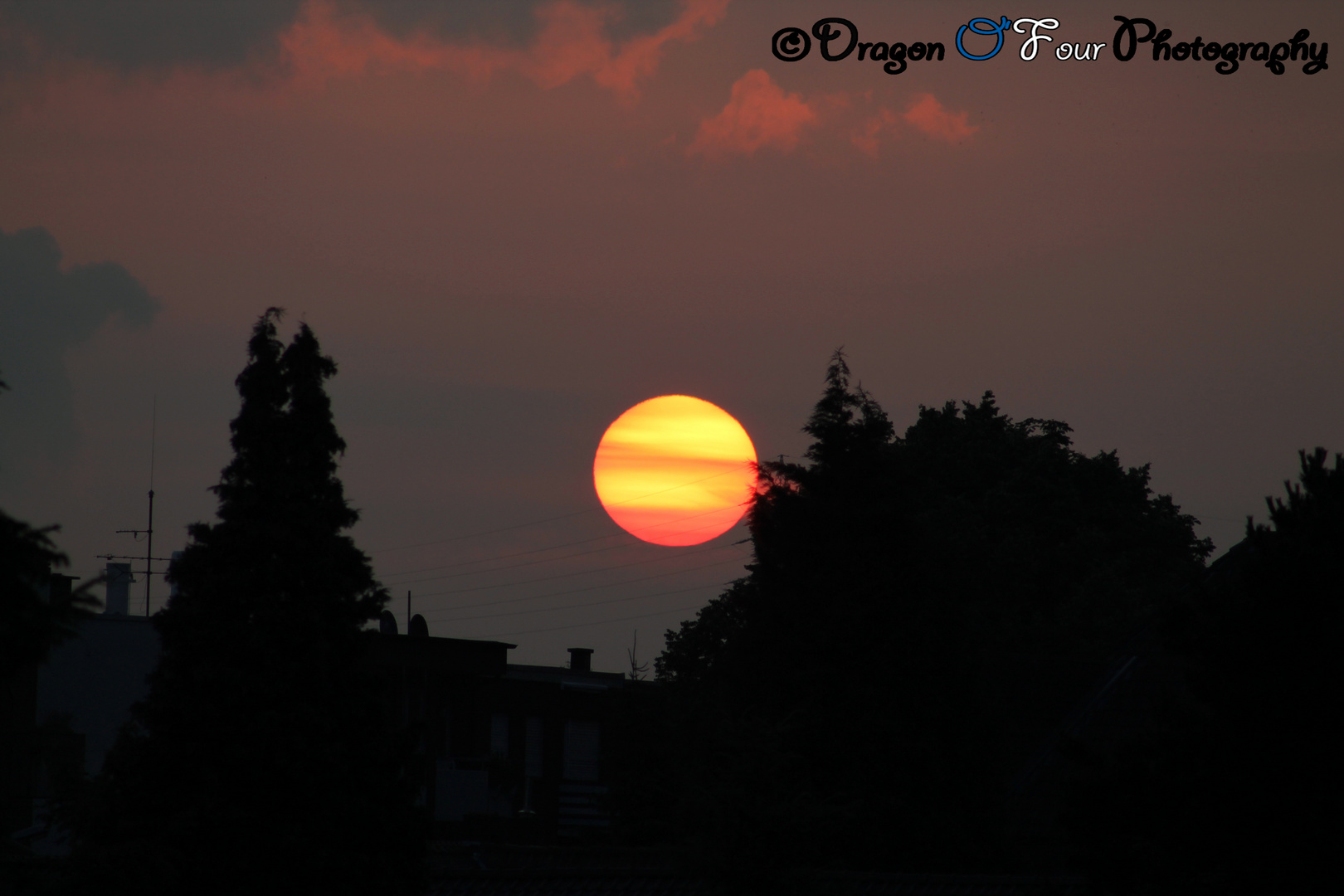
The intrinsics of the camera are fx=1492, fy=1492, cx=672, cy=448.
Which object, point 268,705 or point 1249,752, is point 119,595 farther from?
point 1249,752

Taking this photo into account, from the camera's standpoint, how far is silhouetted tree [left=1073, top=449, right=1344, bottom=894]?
1614 cm

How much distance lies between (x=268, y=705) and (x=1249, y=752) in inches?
464

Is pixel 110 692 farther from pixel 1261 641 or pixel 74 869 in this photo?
pixel 1261 641

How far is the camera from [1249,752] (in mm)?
16438

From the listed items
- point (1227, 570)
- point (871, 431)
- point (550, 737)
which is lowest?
point (550, 737)

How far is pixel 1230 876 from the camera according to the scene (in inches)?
640

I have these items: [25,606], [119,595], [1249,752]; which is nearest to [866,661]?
[1249,752]

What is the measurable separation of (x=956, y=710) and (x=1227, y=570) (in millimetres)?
6961

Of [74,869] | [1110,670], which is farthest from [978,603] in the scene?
[74,869]

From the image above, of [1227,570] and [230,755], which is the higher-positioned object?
[1227,570]

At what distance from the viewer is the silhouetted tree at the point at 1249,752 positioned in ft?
53.0

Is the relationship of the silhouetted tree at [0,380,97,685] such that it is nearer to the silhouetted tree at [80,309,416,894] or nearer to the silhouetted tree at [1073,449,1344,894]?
the silhouetted tree at [80,309,416,894]

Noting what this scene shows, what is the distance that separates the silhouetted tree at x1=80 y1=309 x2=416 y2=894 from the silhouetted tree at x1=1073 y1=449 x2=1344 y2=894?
29.6 feet

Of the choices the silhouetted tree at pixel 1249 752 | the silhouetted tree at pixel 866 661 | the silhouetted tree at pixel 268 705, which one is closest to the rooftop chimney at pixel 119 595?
the silhouetted tree at pixel 866 661
